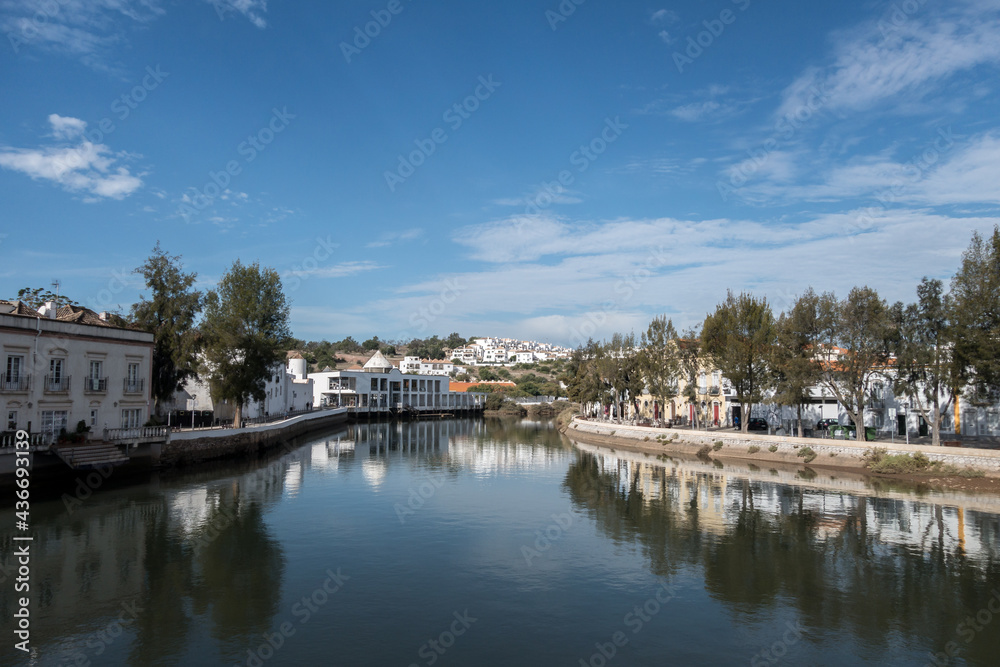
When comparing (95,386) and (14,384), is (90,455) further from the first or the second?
(14,384)

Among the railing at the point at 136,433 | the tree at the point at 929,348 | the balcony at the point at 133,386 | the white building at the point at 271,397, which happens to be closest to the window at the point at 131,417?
the railing at the point at 136,433

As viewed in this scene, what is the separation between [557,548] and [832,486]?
17.2m

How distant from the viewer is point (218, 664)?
1045cm

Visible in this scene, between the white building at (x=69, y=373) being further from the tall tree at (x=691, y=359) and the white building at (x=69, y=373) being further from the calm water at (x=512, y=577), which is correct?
the tall tree at (x=691, y=359)

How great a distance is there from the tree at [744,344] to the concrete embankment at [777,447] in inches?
128

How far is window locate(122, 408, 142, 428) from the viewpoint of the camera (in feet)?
101

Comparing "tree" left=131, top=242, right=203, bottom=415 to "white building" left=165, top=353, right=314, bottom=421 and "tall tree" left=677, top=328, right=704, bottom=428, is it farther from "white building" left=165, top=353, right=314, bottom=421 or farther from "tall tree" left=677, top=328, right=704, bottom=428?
"tall tree" left=677, top=328, right=704, bottom=428

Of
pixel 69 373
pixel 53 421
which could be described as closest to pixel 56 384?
pixel 69 373

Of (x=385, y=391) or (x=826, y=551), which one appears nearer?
(x=826, y=551)

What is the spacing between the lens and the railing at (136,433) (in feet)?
95.6

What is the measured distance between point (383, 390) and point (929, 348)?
76.8 metres

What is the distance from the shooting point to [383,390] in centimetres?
9619

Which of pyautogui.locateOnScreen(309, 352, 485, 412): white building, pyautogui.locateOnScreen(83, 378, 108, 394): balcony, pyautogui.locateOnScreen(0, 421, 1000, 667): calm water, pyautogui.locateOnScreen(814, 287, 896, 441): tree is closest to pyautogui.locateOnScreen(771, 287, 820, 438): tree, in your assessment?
pyautogui.locateOnScreen(814, 287, 896, 441): tree

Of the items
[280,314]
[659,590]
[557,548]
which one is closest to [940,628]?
[659,590]
